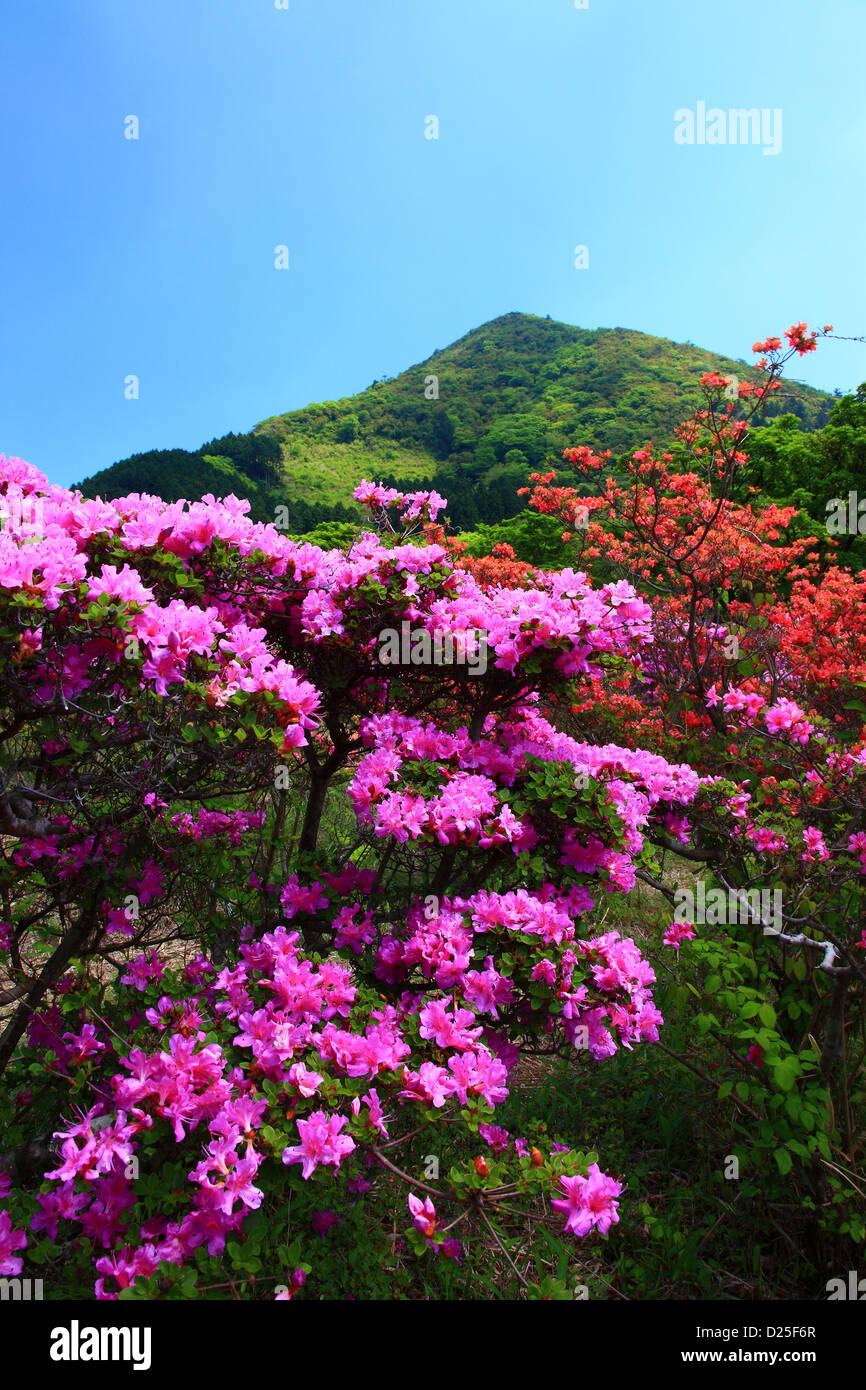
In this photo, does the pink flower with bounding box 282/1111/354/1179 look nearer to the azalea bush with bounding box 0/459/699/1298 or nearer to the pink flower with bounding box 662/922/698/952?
the azalea bush with bounding box 0/459/699/1298

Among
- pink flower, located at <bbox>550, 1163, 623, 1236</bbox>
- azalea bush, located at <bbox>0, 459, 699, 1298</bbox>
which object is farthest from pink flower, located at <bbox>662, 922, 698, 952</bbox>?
pink flower, located at <bbox>550, 1163, 623, 1236</bbox>

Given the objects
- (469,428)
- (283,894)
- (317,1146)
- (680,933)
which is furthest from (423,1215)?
(469,428)

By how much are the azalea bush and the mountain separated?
89.4ft

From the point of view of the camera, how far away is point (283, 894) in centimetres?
243

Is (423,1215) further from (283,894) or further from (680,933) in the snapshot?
(680,933)

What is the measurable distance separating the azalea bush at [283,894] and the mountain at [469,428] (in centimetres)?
2726

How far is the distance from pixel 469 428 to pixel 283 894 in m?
50.2

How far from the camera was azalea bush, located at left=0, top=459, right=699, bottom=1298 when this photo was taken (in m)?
1.66

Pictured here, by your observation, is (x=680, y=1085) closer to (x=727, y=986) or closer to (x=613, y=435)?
(x=727, y=986)

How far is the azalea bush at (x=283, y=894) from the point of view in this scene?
166cm

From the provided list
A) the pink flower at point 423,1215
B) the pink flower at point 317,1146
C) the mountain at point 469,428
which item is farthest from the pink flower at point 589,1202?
the mountain at point 469,428

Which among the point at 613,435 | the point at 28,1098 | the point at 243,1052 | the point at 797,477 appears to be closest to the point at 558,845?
the point at 243,1052

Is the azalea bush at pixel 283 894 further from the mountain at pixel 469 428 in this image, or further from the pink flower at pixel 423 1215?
the mountain at pixel 469 428

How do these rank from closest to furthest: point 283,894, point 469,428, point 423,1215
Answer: point 423,1215
point 283,894
point 469,428
